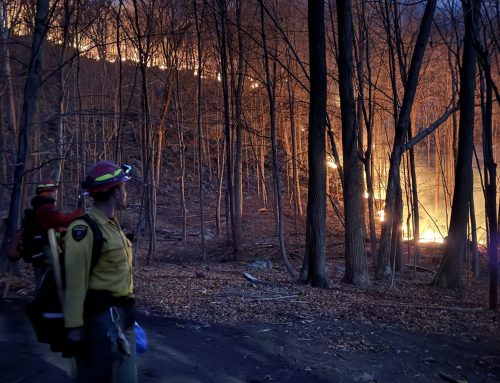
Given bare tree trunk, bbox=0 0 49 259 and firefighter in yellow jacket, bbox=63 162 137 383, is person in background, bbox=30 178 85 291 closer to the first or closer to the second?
firefighter in yellow jacket, bbox=63 162 137 383

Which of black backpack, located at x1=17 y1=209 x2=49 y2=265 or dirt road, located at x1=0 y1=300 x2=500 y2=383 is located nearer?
dirt road, located at x1=0 y1=300 x2=500 y2=383

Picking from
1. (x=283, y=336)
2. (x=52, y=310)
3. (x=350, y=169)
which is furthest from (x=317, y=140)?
(x=52, y=310)

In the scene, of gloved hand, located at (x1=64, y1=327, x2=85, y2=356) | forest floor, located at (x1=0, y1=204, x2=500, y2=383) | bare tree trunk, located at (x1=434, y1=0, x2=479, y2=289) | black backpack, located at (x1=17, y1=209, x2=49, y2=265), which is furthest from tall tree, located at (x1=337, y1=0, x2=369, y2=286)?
gloved hand, located at (x1=64, y1=327, x2=85, y2=356)

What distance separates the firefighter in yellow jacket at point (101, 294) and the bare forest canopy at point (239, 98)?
5.89 meters

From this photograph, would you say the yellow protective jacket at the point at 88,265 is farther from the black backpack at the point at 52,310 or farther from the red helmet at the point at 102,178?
the red helmet at the point at 102,178

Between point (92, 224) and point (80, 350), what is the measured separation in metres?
0.70

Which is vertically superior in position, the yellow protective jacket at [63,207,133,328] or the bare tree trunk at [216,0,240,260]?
the bare tree trunk at [216,0,240,260]

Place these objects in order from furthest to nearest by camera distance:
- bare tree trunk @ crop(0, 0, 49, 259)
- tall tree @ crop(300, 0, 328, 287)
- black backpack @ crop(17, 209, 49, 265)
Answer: tall tree @ crop(300, 0, 328, 287), bare tree trunk @ crop(0, 0, 49, 259), black backpack @ crop(17, 209, 49, 265)

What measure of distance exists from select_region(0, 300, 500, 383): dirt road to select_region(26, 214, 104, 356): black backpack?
200cm

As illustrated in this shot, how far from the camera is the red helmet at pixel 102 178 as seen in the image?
3.16 meters

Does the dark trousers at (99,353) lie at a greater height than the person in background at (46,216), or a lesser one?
lesser

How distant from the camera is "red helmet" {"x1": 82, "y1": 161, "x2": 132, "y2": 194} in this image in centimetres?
316

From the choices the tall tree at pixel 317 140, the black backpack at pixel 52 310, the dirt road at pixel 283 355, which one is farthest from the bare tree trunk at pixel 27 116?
the black backpack at pixel 52 310

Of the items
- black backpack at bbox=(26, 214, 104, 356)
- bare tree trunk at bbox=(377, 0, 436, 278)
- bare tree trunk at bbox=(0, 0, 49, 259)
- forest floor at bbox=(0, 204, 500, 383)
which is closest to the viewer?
black backpack at bbox=(26, 214, 104, 356)
